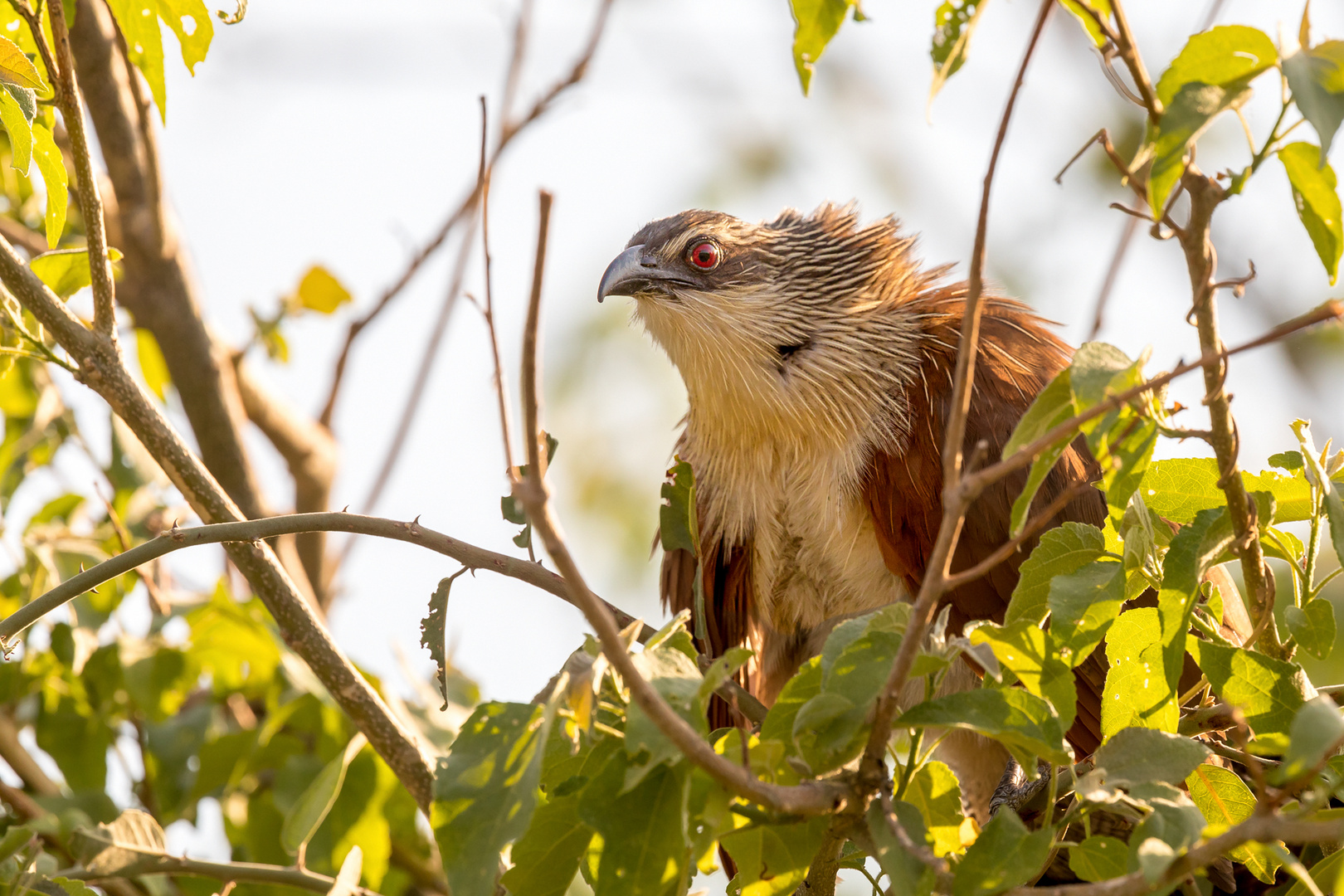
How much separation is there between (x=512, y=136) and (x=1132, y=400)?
308cm

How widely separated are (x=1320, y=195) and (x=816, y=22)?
68 cm

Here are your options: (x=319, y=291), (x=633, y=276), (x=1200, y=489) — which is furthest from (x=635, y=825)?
(x=319, y=291)

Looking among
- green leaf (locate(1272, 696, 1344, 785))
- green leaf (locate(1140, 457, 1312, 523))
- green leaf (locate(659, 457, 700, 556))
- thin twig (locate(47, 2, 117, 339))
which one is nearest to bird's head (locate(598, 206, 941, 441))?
green leaf (locate(659, 457, 700, 556))

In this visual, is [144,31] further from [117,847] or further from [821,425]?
[821,425]

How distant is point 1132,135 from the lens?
7.85 meters

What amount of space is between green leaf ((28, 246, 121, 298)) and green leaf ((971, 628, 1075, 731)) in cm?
159

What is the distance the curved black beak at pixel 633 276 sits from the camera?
148 inches

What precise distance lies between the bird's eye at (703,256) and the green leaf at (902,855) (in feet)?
8.67

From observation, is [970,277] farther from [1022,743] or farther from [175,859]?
[175,859]

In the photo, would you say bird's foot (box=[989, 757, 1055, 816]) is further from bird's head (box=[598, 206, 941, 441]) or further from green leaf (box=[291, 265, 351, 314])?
green leaf (box=[291, 265, 351, 314])

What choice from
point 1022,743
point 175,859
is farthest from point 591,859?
point 175,859

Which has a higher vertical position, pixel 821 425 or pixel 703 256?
pixel 703 256

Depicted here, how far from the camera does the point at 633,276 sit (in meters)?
3.76

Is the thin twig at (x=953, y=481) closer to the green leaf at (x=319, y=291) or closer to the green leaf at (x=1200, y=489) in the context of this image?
the green leaf at (x=1200, y=489)
